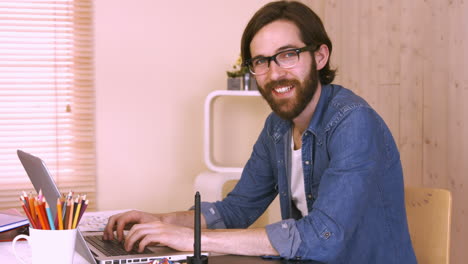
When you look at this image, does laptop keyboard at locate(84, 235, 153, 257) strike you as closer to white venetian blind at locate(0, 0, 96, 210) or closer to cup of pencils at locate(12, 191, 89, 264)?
cup of pencils at locate(12, 191, 89, 264)

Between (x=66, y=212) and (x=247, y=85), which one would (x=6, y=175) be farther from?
(x=66, y=212)

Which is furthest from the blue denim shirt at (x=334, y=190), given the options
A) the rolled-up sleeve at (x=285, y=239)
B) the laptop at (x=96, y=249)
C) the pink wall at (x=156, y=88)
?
the pink wall at (x=156, y=88)

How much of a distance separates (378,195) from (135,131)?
292 cm

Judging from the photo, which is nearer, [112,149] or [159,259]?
[159,259]

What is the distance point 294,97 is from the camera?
1847mm

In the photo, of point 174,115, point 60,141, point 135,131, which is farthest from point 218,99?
point 60,141

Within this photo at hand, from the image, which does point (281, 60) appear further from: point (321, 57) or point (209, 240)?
point (209, 240)

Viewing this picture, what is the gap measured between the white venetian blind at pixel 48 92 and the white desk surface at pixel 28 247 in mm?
2337

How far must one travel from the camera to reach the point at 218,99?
15.0 ft

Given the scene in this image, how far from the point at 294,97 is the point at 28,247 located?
33.6 inches

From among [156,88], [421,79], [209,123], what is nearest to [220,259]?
[421,79]

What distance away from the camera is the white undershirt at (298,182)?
191cm

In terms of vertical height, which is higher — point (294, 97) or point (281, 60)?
point (281, 60)

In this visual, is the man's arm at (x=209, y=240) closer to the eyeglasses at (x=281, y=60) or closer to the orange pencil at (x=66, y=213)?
the orange pencil at (x=66, y=213)
